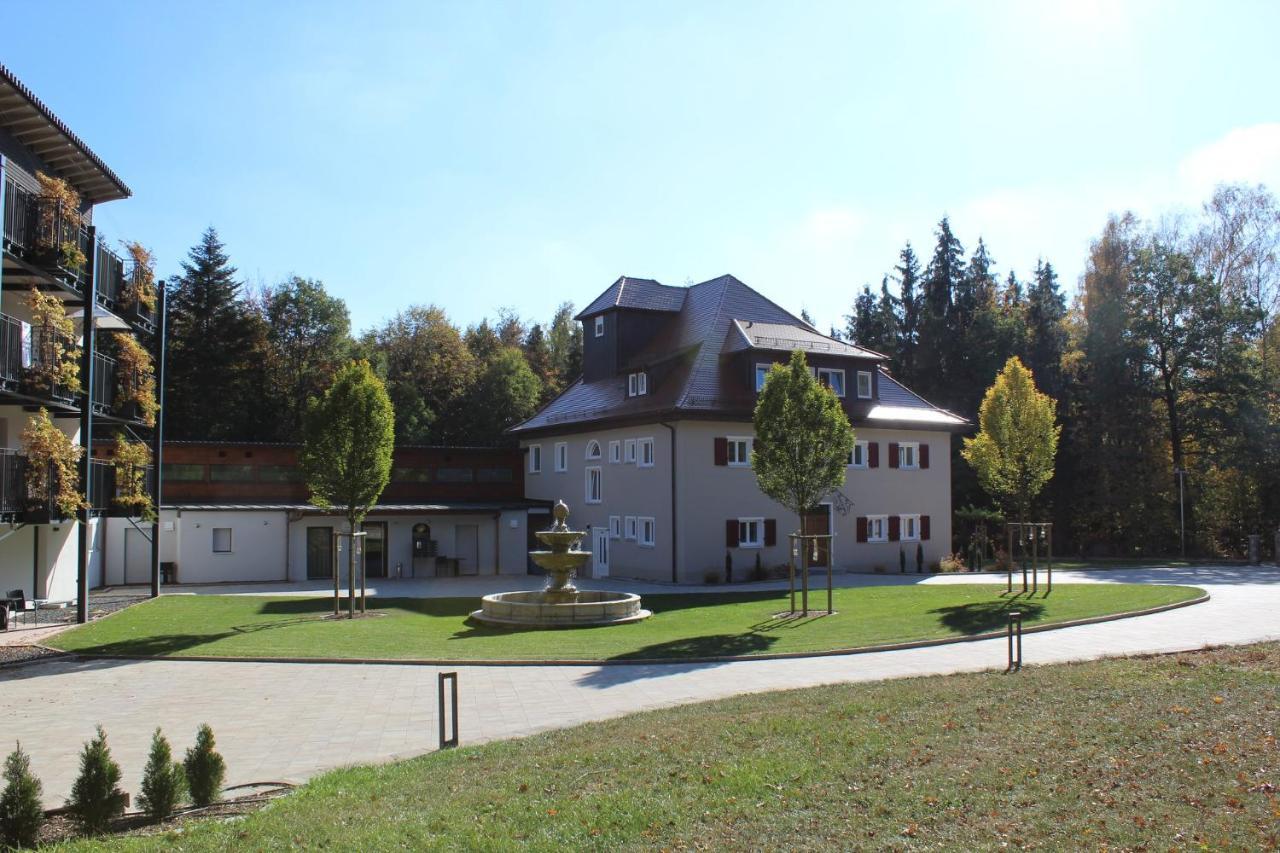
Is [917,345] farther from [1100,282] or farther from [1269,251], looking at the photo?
[1269,251]

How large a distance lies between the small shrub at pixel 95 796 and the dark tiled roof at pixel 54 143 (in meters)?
17.7

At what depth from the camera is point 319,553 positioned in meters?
35.7

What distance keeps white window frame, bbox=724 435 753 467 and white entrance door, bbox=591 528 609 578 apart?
19.0 ft

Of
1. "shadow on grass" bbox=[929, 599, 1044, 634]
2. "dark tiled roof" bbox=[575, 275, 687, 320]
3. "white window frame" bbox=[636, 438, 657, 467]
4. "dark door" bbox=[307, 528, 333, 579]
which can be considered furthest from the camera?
"dark tiled roof" bbox=[575, 275, 687, 320]

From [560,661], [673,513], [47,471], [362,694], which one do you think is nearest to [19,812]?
[362,694]

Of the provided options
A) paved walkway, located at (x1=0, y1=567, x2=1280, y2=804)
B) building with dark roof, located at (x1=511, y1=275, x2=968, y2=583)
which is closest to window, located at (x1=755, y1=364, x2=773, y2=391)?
building with dark roof, located at (x1=511, y1=275, x2=968, y2=583)

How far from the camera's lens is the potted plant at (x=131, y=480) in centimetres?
2478

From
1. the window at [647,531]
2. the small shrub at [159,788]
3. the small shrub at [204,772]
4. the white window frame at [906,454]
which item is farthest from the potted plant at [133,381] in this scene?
the white window frame at [906,454]

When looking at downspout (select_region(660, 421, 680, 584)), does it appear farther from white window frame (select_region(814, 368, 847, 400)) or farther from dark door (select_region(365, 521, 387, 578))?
dark door (select_region(365, 521, 387, 578))

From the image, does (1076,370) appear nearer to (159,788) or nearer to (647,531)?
(647,531)

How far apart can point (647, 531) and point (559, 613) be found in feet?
38.8

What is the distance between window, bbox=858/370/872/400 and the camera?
119 feet

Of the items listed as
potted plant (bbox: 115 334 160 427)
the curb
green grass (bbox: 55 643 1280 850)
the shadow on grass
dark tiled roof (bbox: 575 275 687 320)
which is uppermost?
dark tiled roof (bbox: 575 275 687 320)

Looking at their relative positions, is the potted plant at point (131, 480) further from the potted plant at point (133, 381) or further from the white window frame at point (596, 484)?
the white window frame at point (596, 484)
